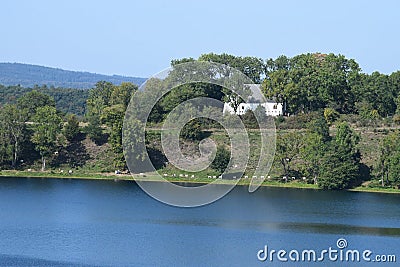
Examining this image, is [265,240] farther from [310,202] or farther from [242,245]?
[310,202]

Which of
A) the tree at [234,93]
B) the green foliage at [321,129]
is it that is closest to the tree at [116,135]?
the tree at [234,93]

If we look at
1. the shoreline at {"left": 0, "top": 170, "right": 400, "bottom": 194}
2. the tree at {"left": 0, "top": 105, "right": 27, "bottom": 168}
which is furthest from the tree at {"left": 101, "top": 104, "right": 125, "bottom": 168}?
the tree at {"left": 0, "top": 105, "right": 27, "bottom": 168}

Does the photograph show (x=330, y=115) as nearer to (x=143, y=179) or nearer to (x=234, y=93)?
(x=234, y=93)

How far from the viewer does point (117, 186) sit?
1275 inches

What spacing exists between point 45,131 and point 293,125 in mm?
11977

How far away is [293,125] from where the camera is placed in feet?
129

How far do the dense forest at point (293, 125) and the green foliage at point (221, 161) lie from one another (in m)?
0.04

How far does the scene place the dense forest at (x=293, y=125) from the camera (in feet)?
109

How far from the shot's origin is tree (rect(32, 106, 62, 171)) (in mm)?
35719

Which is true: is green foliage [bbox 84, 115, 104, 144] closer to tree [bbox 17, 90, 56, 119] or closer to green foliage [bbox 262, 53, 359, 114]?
tree [bbox 17, 90, 56, 119]

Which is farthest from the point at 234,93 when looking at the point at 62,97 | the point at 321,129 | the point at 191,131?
the point at 62,97

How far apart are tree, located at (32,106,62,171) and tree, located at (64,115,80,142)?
727mm

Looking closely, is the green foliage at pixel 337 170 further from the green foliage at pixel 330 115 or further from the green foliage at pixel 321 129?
the green foliage at pixel 330 115

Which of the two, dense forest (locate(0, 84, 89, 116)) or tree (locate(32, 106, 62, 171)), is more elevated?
dense forest (locate(0, 84, 89, 116))
